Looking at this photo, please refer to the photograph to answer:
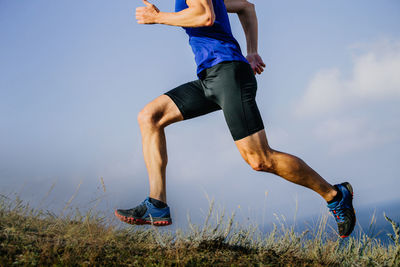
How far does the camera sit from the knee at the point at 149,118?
3.26m

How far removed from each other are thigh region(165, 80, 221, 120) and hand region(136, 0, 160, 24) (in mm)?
665

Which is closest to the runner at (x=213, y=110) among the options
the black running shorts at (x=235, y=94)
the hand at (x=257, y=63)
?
the black running shorts at (x=235, y=94)

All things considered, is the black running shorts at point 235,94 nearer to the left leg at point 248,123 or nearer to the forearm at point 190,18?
the left leg at point 248,123

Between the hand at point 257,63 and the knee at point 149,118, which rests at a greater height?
the hand at point 257,63

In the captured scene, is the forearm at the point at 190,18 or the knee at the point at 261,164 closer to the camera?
the forearm at the point at 190,18

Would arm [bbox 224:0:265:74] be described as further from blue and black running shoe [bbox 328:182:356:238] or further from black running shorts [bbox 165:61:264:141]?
blue and black running shoe [bbox 328:182:356:238]

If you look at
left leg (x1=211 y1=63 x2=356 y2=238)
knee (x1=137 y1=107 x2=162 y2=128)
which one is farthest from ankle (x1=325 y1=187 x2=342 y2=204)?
knee (x1=137 y1=107 x2=162 y2=128)

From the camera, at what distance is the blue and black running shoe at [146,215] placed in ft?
10.2

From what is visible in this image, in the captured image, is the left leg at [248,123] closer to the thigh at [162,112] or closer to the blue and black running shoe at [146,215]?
the thigh at [162,112]

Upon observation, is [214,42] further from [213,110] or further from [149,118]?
[149,118]

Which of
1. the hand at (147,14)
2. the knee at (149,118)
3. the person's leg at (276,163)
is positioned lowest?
the person's leg at (276,163)

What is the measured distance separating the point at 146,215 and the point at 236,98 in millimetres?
1279

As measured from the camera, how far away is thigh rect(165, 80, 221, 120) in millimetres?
Result: 3250

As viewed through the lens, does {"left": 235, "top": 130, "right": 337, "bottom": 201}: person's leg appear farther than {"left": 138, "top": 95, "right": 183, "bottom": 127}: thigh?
No
